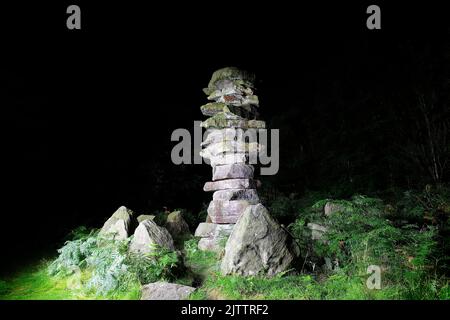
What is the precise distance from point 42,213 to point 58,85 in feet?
14.8

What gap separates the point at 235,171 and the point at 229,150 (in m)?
0.51

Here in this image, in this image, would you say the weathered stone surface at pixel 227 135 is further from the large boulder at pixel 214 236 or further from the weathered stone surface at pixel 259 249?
the weathered stone surface at pixel 259 249

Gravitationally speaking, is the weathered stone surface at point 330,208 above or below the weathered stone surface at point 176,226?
above

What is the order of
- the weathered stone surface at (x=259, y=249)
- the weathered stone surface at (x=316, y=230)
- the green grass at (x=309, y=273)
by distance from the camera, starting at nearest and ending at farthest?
the green grass at (x=309, y=273) → the weathered stone surface at (x=259, y=249) → the weathered stone surface at (x=316, y=230)

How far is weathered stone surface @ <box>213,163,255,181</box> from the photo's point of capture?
639 centimetres

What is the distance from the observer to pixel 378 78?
13703 millimetres

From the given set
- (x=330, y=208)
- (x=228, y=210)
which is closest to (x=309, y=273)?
(x=228, y=210)

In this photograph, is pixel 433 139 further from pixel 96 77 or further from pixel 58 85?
pixel 58 85

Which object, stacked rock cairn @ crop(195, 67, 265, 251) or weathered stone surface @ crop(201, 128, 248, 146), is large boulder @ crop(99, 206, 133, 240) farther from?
weathered stone surface @ crop(201, 128, 248, 146)

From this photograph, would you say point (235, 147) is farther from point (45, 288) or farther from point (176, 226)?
point (45, 288)

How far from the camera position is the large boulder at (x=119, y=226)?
6.23m

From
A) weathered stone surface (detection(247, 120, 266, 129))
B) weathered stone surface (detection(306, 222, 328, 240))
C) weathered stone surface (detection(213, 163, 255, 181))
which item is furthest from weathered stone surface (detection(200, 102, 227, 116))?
weathered stone surface (detection(306, 222, 328, 240))

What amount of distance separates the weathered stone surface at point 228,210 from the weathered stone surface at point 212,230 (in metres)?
0.11

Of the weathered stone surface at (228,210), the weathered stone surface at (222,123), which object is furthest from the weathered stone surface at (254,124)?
the weathered stone surface at (228,210)
